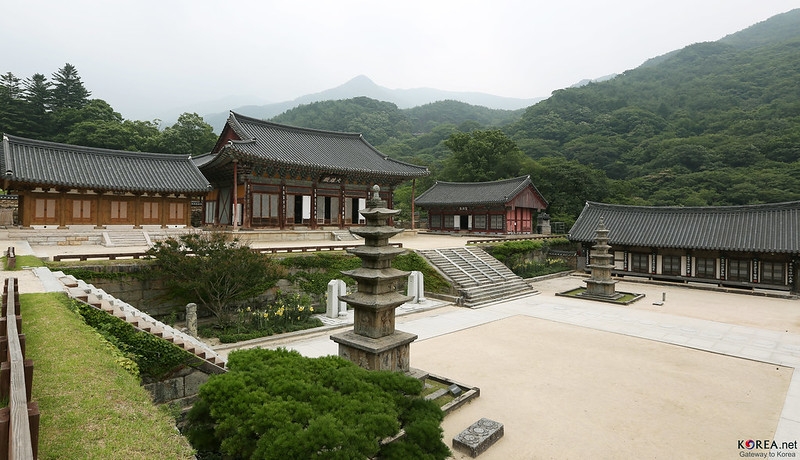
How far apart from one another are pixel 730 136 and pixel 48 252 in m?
78.4

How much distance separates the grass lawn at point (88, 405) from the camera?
402 cm

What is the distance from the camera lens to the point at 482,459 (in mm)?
6848

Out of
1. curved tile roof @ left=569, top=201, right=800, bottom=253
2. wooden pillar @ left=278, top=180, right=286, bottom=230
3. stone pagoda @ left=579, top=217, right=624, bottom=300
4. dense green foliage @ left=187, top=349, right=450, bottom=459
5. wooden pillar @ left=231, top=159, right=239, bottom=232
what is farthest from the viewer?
wooden pillar @ left=278, top=180, right=286, bottom=230

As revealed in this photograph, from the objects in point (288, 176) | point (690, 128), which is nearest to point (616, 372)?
point (288, 176)

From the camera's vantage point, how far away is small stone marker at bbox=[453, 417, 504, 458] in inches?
273

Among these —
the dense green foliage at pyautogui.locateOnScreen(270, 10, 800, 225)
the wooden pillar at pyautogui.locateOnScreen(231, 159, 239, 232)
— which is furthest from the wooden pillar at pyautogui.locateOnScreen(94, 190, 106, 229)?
the dense green foliage at pyautogui.locateOnScreen(270, 10, 800, 225)

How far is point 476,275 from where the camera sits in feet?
75.9

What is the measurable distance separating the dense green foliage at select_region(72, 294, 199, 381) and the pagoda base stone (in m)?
3.45

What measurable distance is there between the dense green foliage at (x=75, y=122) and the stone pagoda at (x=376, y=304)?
161 ft

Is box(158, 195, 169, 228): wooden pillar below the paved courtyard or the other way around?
the other way around

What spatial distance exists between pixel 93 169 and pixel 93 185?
215 cm

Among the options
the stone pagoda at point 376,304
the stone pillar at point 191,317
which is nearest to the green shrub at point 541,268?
the stone pagoda at point 376,304

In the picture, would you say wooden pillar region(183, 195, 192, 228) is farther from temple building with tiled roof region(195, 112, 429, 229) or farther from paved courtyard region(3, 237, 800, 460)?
paved courtyard region(3, 237, 800, 460)

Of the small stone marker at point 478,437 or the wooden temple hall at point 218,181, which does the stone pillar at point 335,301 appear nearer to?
the small stone marker at point 478,437
